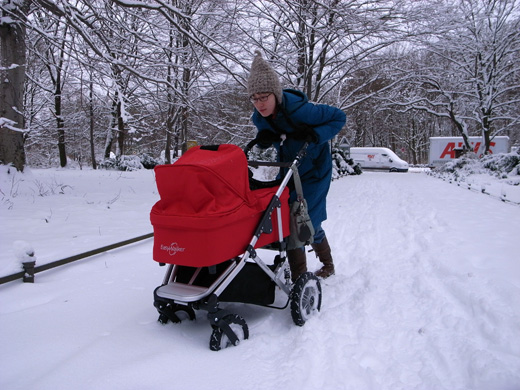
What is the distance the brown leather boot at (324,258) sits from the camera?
11.9 ft

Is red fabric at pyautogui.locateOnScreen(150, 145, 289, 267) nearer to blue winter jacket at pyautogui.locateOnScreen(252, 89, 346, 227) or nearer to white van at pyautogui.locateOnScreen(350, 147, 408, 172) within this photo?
blue winter jacket at pyautogui.locateOnScreen(252, 89, 346, 227)

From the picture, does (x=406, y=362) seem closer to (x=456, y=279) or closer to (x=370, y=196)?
(x=456, y=279)

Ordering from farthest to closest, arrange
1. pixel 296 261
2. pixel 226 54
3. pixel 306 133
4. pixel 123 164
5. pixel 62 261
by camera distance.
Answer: pixel 123 164 → pixel 226 54 → pixel 62 261 → pixel 296 261 → pixel 306 133

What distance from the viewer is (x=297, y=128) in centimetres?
291

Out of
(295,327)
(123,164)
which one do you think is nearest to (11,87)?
(295,327)

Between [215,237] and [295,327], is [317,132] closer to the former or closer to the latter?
[215,237]

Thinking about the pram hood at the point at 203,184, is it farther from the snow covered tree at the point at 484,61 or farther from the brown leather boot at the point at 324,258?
the snow covered tree at the point at 484,61

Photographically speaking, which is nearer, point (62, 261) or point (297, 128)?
point (297, 128)

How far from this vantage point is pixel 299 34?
10.5 m

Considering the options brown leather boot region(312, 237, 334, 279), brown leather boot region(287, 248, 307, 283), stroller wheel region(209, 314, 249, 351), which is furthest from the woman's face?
stroller wheel region(209, 314, 249, 351)

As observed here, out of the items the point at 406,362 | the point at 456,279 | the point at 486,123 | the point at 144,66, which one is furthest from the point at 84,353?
the point at 486,123

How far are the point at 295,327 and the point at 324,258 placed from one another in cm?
117

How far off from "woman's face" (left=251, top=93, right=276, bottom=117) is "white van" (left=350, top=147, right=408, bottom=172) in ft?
87.8

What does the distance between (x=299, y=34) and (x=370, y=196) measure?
5.20 meters
